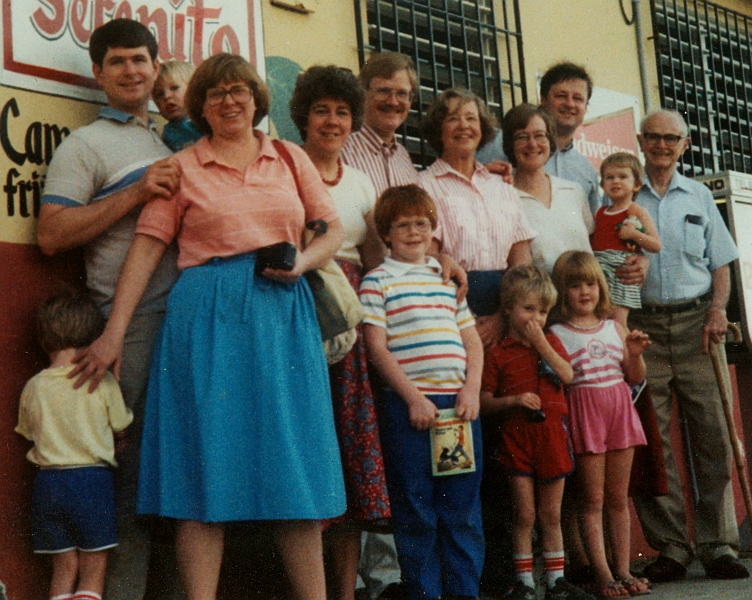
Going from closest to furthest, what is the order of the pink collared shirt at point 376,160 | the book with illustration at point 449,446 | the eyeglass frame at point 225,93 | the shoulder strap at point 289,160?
the eyeglass frame at point 225,93, the shoulder strap at point 289,160, the book with illustration at point 449,446, the pink collared shirt at point 376,160

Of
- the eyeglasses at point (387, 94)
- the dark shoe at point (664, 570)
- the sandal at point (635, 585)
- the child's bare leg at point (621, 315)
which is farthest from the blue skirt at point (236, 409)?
the dark shoe at point (664, 570)

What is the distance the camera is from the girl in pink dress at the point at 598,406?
173 inches

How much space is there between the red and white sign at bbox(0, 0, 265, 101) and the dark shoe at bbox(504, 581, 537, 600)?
8.04 ft

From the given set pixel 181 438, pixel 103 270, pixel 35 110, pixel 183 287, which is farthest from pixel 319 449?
pixel 35 110

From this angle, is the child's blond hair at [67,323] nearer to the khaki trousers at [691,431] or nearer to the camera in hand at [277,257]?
the camera in hand at [277,257]

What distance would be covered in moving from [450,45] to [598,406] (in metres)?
2.73

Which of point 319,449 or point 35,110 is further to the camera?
point 35,110

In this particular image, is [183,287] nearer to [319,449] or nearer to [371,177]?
[319,449]

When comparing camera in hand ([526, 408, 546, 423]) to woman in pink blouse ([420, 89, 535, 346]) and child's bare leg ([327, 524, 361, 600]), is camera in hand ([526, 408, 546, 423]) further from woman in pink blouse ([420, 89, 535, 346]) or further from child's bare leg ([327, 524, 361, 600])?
child's bare leg ([327, 524, 361, 600])

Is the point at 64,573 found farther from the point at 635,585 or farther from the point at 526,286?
the point at 635,585

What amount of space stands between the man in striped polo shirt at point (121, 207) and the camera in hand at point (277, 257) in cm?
36

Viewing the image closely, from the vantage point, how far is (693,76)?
8320mm

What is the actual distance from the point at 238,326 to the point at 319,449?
0.45 metres

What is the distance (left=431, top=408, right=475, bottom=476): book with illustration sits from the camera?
379 cm
